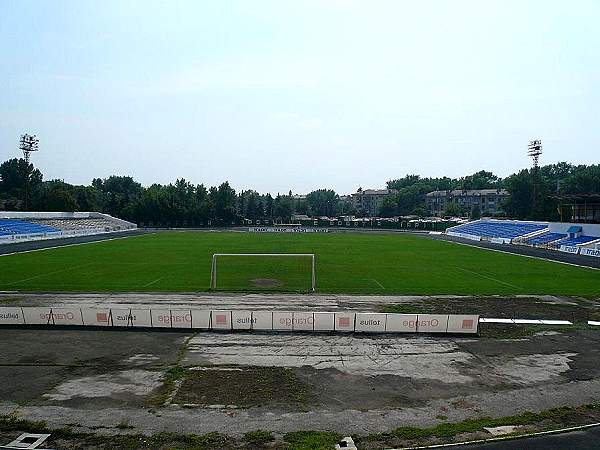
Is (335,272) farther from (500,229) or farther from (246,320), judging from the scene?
(500,229)

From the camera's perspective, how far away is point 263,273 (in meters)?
43.2

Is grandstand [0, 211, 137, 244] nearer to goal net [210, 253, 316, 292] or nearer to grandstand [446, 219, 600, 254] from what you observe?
goal net [210, 253, 316, 292]

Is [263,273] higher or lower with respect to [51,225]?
lower

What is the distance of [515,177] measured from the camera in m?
140

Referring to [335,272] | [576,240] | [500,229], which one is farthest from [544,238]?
[335,272]

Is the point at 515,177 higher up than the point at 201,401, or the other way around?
the point at 515,177

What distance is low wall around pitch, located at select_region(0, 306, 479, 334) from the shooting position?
77.4 ft

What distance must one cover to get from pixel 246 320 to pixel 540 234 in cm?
6840

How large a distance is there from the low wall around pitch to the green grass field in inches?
428

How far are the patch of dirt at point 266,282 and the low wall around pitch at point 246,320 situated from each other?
13264 millimetres

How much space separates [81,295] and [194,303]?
8.23 meters

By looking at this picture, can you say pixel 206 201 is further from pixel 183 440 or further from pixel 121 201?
pixel 183 440

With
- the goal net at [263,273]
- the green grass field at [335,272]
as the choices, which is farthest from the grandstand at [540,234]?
the goal net at [263,273]

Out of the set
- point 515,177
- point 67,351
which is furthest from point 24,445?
point 515,177
